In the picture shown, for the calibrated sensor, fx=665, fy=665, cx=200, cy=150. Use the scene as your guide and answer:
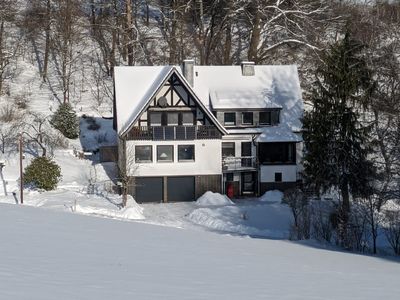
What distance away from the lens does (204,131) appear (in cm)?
3603

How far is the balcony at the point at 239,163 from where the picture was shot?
36.7m

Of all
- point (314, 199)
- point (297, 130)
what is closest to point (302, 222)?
point (314, 199)

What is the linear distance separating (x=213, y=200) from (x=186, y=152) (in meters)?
3.59

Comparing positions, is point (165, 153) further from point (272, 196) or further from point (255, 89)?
point (255, 89)

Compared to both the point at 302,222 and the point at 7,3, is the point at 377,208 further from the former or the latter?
the point at 7,3

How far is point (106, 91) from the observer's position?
157 ft

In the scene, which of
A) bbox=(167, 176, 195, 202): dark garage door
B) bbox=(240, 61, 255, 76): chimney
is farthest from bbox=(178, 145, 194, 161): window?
bbox=(240, 61, 255, 76): chimney

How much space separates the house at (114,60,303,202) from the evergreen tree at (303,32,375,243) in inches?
246

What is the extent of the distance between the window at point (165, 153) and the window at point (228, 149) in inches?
128

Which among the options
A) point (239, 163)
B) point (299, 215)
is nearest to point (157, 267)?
point (299, 215)

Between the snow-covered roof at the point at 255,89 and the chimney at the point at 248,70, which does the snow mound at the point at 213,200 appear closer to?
the snow-covered roof at the point at 255,89

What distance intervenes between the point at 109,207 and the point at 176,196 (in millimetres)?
5608

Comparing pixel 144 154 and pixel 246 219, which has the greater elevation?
pixel 144 154

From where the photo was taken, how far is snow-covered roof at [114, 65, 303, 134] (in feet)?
120
